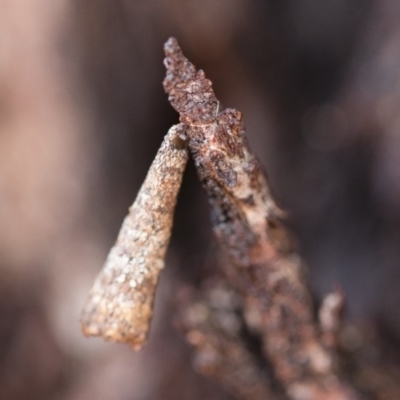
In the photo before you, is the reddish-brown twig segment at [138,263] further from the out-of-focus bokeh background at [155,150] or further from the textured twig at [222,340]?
the out-of-focus bokeh background at [155,150]

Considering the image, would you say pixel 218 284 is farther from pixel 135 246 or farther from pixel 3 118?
pixel 3 118

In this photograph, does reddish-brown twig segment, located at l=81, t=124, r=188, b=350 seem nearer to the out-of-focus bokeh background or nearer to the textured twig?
the textured twig

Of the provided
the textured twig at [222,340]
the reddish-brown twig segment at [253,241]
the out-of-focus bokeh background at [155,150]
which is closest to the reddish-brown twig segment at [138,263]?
the reddish-brown twig segment at [253,241]

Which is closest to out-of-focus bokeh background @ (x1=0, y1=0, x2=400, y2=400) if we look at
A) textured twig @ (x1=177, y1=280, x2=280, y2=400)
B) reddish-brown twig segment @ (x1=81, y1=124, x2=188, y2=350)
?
textured twig @ (x1=177, y1=280, x2=280, y2=400)

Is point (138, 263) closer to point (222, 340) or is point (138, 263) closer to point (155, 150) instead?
point (222, 340)

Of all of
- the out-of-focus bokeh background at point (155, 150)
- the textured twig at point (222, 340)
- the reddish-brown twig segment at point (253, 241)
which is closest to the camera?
the reddish-brown twig segment at point (253, 241)

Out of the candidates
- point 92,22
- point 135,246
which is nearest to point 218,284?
point 135,246
